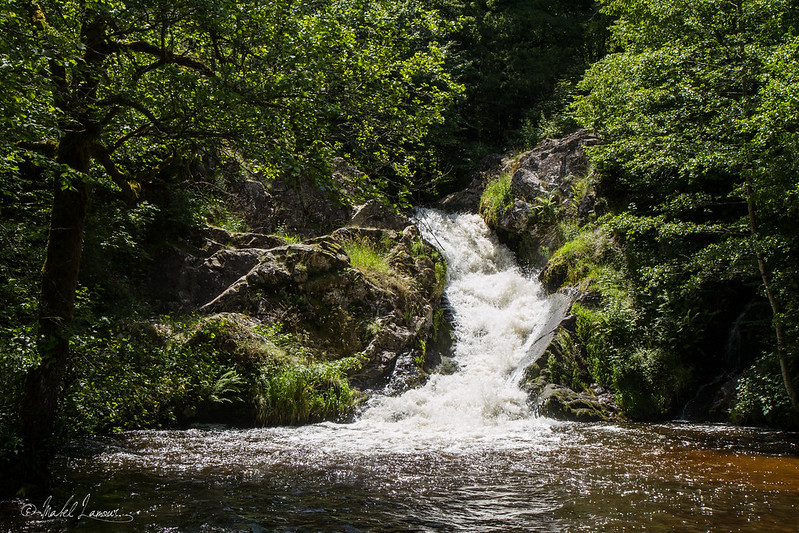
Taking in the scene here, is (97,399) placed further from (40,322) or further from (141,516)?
(141,516)

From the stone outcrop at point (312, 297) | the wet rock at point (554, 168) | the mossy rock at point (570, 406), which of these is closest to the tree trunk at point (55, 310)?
the stone outcrop at point (312, 297)

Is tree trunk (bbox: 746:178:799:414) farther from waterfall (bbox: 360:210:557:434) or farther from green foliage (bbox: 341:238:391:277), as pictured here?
green foliage (bbox: 341:238:391:277)

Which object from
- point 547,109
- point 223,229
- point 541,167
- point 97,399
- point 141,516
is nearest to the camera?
point 141,516

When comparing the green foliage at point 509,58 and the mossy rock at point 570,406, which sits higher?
the green foliage at point 509,58

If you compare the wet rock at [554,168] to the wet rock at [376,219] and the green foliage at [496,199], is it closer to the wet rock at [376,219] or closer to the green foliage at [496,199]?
the green foliage at [496,199]

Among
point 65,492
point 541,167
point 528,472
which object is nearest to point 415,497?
point 528,472

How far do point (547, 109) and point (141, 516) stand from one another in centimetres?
2311

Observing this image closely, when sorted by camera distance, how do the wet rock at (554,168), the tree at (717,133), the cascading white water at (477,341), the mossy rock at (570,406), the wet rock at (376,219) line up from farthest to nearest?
1. the wet rock at (554,168)
2. the wet rock at (376,219)
3. the mossy rock at (570,406)
4. the cascading white water at (477,341)
5. the tree at (717,133)

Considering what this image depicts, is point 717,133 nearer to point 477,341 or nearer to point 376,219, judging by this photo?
point 477,341

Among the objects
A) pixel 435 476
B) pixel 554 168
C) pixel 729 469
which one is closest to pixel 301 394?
pixel 435 476

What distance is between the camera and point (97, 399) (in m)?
5.57

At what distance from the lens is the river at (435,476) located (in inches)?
175

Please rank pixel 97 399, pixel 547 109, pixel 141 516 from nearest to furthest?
1. pixel 141 516
2. pixel 97 399
3. pixel 547 109

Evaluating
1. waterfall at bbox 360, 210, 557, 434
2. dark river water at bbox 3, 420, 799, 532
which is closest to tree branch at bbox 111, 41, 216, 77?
waterfall at bbox 360, 210, 557, 434
